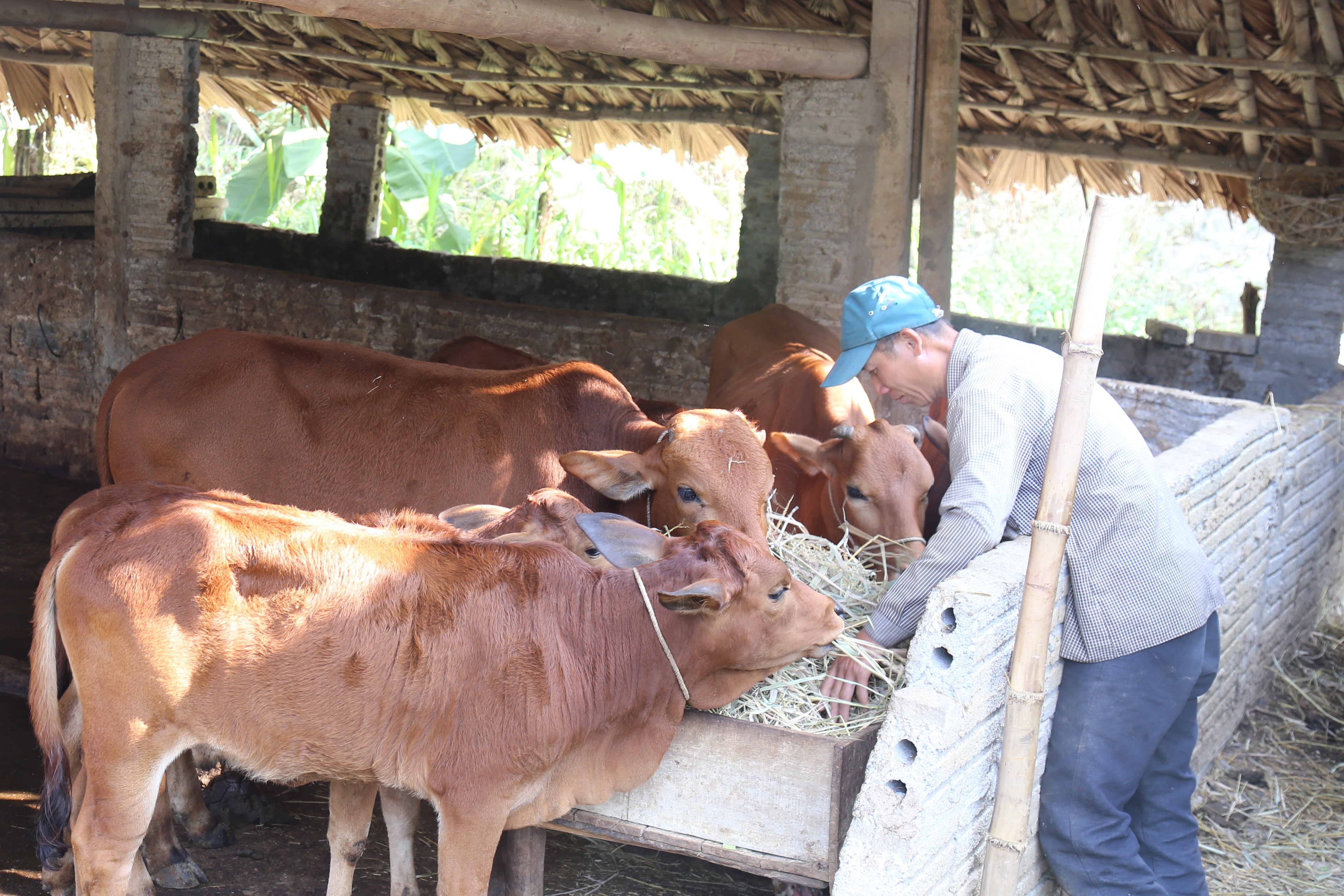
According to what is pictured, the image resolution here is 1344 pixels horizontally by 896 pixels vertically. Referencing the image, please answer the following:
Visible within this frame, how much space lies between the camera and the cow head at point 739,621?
10.5ft

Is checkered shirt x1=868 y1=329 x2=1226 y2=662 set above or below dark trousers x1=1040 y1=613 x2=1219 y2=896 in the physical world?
above

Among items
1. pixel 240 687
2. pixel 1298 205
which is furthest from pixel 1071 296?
pixel 240 687

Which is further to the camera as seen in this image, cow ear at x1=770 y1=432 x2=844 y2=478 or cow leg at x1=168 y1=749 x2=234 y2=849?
cow ear at x1=770 y1=432 x2=844 y2=478

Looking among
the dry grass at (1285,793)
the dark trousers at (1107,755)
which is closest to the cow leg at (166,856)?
the dark trousers at (1107,755)

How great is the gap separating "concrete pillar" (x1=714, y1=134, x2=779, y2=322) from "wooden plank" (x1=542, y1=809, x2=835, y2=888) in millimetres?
6402

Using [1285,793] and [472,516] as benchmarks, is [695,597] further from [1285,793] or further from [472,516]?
[1285,793]

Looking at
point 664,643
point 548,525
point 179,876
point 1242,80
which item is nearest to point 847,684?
point 664,643

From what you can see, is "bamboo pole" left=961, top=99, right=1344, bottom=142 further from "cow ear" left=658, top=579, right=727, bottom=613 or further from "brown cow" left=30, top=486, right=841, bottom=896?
"cow ear" left=658, top=579, right=727, bottom=613

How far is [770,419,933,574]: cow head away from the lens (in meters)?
4.14

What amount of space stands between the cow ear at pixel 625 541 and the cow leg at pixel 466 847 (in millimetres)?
712

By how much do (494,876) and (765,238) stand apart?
6.34 meters

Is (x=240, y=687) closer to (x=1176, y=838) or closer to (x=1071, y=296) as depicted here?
(x=1176, y=838)

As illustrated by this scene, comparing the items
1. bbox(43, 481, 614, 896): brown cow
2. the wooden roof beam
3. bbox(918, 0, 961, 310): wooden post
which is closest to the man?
bbox(43, 481, 614, 896): brown cow

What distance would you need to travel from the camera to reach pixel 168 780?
4203mm
